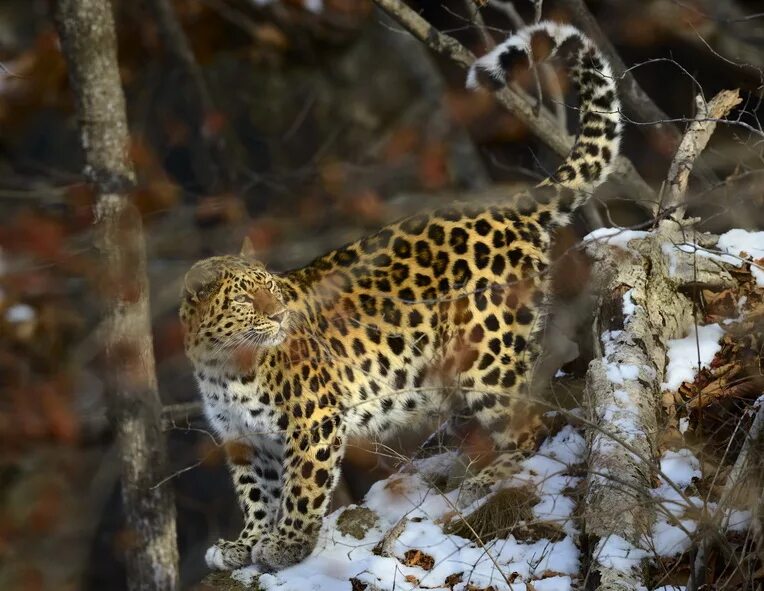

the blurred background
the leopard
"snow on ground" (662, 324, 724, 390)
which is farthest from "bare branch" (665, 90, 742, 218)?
the blurred background

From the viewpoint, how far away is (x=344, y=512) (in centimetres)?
687

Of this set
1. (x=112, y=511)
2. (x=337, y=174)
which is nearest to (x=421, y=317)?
(x=337, y=174)

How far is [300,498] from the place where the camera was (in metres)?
6.38

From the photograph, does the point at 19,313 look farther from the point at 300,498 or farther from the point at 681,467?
the point at 681,467

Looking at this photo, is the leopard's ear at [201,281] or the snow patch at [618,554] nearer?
the snow patch at [618,554]

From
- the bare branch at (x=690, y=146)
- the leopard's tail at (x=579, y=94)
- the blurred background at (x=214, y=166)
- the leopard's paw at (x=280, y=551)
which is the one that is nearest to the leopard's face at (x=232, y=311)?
the leopard's paw at (x=280, y=551)

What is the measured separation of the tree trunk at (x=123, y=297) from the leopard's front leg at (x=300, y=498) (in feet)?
7.73

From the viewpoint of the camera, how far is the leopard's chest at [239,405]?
6441 millimetres

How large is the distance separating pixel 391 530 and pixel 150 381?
296 centimetres

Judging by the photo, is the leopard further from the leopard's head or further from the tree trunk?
the tree trunk

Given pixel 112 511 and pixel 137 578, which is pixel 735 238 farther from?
pixel 112 511

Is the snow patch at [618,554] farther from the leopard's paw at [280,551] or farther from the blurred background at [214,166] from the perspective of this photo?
the blurred background at [214,166]

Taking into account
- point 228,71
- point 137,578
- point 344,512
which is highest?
point 228,71

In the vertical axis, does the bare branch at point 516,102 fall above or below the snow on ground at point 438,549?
above
